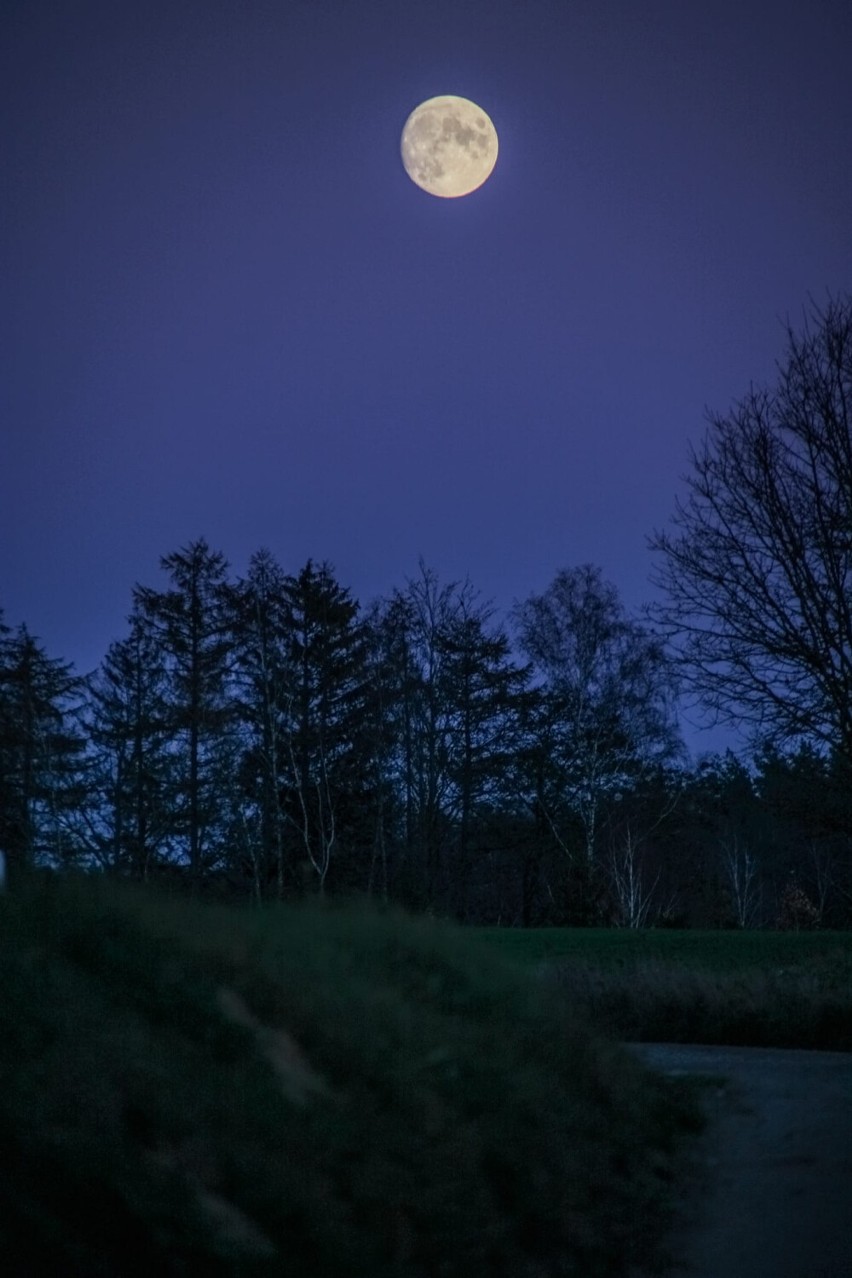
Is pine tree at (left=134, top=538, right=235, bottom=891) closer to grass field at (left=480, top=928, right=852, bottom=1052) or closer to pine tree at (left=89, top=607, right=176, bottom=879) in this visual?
pine tree at (left=89, top=607, right=176, bottom=879)

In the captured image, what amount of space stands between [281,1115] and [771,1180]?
3.02 metres

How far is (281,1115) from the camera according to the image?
4.73m

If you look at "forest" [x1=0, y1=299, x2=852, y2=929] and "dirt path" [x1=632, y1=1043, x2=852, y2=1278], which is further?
"forest" [x1=0, y1=299, x2=852, y2=929]

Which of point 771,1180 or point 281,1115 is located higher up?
A: point 281,1115

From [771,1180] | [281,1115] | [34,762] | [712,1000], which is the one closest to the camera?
[281,1115]

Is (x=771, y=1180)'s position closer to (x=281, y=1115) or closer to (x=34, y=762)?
(x=281, y=1115)

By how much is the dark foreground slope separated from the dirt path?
0.87ft

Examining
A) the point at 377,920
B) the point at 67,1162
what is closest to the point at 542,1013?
the point at 377,920

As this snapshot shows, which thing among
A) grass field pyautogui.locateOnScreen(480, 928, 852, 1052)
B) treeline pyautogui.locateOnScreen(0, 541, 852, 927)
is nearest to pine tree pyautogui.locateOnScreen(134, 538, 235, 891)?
treeline pyautogui.locateOnScreen(0, 541, 852, 927)

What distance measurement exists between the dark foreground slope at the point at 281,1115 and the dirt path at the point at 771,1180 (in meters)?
0.26

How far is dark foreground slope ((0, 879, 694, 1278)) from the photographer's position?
3963mm

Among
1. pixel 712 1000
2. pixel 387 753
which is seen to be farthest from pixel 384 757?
pixel 712 1000

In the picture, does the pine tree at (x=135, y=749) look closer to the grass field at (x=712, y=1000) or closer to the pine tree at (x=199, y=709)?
the pine tree at (x=199, y=709)

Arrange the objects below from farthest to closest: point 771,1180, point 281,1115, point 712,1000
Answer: point 712,1000 < point 771,1180 < point 281,1115
